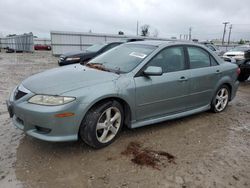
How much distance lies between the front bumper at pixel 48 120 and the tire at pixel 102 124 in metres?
0.14

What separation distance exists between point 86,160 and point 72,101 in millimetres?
803

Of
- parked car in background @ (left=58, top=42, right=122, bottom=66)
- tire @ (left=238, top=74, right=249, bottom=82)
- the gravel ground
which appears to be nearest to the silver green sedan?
the gravel ground

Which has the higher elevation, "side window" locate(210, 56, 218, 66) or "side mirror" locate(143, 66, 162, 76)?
"side window" locate(210, 56, 218, 66)

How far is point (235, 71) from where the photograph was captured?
4.84m

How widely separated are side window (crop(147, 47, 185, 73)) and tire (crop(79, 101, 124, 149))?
37.8 inches

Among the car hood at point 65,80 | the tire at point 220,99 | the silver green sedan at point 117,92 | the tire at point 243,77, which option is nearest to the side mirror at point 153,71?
the silver green sedan at point 117,92

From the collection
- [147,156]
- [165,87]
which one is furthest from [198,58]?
[147,156]

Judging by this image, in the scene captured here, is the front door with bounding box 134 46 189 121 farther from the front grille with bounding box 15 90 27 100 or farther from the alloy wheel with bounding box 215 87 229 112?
the front grille with bounding box 15 90 27 100

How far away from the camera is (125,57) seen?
3.67 m

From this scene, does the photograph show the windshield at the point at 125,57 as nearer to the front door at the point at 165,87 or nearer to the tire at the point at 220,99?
the front door at the point at 165,87

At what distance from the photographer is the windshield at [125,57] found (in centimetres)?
341

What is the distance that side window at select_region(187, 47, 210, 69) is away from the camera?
3991mm

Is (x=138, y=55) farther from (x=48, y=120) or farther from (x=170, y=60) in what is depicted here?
(x=48, y=120)

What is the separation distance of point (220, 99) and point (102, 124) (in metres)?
2.96
